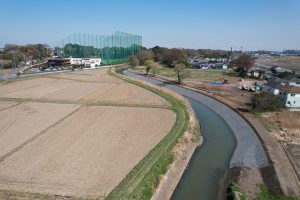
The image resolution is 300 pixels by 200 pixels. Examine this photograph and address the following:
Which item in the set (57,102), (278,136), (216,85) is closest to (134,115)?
(57,102)

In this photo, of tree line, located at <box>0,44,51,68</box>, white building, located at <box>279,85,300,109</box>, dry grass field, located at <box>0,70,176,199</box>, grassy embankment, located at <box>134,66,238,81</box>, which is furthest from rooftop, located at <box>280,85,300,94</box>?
tree line, located at <box>0,44,51,68</box>

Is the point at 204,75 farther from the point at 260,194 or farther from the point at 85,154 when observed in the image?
the point at 260,194

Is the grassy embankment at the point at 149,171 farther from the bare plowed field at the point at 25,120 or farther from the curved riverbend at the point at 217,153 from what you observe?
the bare plowed field at the point at 25,120

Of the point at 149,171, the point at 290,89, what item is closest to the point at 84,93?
the point at 149,171

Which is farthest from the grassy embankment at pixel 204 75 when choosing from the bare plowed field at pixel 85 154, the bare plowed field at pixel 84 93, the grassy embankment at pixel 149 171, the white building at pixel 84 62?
the grassy embankment at pixel 149 171

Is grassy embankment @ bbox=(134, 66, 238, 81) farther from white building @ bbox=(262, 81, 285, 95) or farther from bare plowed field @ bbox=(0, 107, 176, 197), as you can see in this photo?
bare plowed field @ bbox=(0, 107, 176, 197)

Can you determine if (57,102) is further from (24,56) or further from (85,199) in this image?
(24,56)
